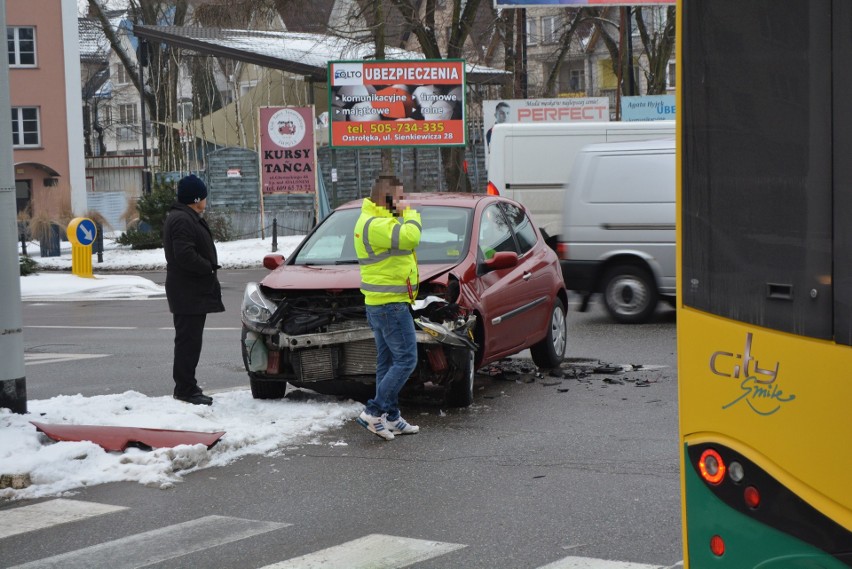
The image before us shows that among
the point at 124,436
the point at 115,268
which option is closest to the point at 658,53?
the point at 115,268

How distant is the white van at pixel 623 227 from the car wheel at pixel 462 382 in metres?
5.67

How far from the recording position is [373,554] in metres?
5.59

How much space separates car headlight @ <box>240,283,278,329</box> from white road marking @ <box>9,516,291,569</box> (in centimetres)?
302

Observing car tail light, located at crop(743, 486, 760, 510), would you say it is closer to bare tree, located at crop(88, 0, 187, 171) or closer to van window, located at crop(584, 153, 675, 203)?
van window, located at crop(584, 153, 675, 203)

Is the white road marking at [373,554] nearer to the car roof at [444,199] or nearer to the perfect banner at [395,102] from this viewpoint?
the car roof at [444,199]

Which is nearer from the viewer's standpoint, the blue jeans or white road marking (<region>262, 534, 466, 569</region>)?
white road marking (<region>262, 534, 466, 569</region>)

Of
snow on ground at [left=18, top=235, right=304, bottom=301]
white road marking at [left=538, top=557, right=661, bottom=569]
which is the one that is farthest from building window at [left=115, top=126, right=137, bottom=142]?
white road marking at [left=538, top=557, right=661, bottom=569]

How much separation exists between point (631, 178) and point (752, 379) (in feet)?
37.2

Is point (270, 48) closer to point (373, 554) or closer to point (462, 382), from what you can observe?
point (462, 382)

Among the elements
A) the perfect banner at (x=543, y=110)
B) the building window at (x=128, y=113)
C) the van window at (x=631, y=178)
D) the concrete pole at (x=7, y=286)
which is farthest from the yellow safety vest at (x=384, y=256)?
the building window at (x=128, y=113)

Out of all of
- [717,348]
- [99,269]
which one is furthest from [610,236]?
[99,269]

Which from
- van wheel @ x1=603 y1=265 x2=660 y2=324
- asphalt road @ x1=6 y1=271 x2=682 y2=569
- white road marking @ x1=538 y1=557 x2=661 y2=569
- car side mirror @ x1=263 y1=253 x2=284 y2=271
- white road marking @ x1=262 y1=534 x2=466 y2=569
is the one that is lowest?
asphalt road @ x1=6 y1=271 x2=682 y2=569

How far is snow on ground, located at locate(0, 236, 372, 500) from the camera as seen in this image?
23.9 feet

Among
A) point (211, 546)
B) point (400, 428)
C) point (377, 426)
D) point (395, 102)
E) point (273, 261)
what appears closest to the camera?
point (211, 546)
